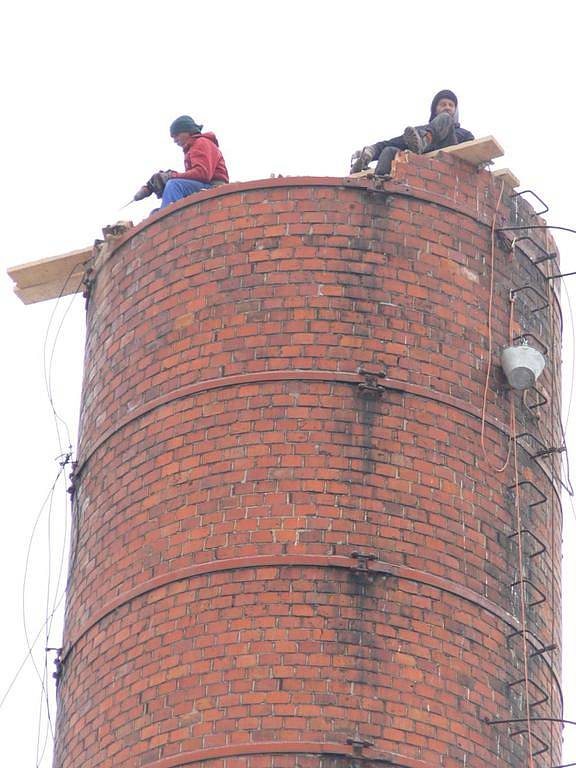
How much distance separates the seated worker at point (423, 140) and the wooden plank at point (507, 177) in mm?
683

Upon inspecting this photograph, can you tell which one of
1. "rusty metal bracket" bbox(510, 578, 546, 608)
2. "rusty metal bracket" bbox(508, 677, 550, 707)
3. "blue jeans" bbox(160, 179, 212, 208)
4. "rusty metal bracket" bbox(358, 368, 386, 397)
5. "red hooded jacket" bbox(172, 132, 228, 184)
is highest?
"red hooded jacket" bbox(172, 132, 228, 184)

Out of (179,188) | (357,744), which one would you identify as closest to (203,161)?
(179,188)

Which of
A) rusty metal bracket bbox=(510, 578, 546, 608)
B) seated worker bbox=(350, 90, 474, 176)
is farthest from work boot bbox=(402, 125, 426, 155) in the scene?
rusty metal bracket bbox=(510, 578, 546, 608)

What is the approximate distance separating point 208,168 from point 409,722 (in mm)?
5825

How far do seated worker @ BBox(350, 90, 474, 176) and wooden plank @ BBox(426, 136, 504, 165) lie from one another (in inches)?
12.9

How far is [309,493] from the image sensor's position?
18.7 metres

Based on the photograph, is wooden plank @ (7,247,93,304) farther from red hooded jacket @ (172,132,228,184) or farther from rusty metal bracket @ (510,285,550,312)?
rusty metal bracket @ (510,285,550,312)

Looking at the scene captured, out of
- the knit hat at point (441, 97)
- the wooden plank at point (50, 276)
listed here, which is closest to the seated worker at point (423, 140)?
the knit hat at point (441, 97)

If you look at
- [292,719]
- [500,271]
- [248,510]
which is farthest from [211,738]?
[500,271]

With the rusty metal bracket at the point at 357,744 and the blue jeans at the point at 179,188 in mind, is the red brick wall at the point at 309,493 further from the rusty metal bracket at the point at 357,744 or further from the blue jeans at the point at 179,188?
the blue jeans at the point at 179,188

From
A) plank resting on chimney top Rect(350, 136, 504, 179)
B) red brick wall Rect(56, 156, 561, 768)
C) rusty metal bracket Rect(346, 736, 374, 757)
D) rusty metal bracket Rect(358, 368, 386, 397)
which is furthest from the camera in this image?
plank resting on chimney top Rect(350, 136, 504, 179)

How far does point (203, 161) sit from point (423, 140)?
1982 mm

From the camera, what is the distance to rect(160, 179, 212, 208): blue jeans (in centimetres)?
2114

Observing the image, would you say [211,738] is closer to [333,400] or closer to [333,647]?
[333,647]
